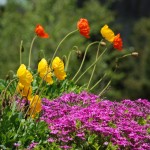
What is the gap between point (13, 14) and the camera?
2172cm

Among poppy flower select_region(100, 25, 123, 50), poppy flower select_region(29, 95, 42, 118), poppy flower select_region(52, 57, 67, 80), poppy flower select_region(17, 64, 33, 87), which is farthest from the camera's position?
poppy flower select_region(100, 25, 123, 50)

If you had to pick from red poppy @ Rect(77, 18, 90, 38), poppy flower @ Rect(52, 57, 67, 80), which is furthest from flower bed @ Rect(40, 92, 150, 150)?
red poppy @ Rect(77, 18, 90, 38)

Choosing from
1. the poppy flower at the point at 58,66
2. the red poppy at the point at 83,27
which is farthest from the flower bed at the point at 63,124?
the red poppy at the point at 83,27

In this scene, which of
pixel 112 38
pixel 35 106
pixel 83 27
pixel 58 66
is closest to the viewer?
pixel 35 106

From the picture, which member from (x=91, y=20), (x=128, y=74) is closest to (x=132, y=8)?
(x=128, y=74)

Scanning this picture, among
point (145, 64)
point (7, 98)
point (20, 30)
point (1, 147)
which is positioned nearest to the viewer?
point (1, 147)

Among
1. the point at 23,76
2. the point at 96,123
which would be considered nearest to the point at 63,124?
the point at 96,123

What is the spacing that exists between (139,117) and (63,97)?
2.10ft

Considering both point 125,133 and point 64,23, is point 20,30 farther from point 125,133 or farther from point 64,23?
point 125,133

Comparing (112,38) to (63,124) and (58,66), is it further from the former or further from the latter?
(63,124)

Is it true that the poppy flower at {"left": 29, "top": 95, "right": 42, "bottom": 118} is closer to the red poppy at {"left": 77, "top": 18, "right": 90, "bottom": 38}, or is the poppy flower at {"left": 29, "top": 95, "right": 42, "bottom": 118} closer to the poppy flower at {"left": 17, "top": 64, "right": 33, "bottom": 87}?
the poppy flower at {"left": 17, "top": 64, "right": 33, "bottom": 87}

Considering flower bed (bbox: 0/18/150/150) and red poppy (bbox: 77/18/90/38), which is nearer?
flower bed (bbox: 0/18/150/150)

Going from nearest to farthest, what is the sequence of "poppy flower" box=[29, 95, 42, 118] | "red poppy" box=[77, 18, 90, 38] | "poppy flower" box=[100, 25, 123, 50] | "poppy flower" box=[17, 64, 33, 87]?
"poppy flower" box=[17, 64, 33, 87] → "poppy flower" box=[29, 95, 42, 118] → "red poppy" box=[77, 18, 90, 38] → "poppy flower" box=[100, 25, 123, 50]

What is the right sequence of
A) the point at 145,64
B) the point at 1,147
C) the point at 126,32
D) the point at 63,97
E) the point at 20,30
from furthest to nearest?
the point at 126,32, the point at 145,64, the point at 20,30, the point at 63,97, the point at 1,147
